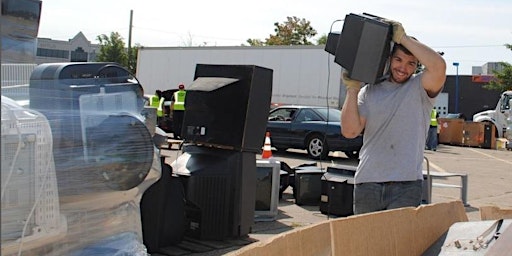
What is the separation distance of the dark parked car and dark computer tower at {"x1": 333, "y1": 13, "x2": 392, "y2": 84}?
10.9m

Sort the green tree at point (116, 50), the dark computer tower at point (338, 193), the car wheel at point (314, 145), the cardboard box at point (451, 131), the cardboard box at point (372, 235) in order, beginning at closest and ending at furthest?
1. the cardboard box at point (372, 235)
2. the dark computer tower at point (338, 193)
3. the car wheel at point (314, 145)
4. the cardboard box at point (451, 131)
5. the green tree at point (116, 50)

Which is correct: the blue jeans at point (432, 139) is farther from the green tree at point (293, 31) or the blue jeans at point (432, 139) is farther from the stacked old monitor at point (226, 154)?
the green tree at point (293, 31)

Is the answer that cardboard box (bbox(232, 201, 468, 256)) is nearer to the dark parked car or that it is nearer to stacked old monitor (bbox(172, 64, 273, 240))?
stacked old monitor (bbox(172, 64, 273, 240))

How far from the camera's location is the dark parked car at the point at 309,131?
14.2 metres

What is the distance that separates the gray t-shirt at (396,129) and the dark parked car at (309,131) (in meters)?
10.8

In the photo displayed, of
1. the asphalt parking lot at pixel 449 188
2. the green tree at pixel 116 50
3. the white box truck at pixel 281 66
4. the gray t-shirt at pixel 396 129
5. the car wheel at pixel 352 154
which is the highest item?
the green tree at pixel 116 50

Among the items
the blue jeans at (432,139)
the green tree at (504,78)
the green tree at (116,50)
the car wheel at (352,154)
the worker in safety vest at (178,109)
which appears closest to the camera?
the car wheel at (352,154)

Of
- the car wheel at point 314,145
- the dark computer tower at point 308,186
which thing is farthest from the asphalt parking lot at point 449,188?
the car wheel at point 314,145

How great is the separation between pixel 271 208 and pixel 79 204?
4.49 meters

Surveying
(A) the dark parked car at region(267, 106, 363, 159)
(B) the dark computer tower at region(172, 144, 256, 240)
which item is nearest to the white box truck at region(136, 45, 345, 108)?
(A) the dark parked car at region(267, 106, 363, 159)

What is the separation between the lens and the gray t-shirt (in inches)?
129

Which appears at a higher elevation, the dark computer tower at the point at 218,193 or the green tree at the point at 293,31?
the green tree at the point at 293,31

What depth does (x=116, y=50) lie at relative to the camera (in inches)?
1923

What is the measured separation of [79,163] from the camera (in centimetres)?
280
